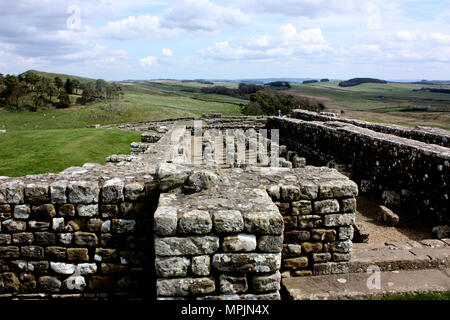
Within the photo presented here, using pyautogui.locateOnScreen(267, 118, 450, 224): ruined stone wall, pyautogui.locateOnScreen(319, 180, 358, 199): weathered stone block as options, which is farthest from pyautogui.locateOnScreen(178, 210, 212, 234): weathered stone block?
pyautogui.locateOnScreen(267, 118, 450, 224): ruined stone wall

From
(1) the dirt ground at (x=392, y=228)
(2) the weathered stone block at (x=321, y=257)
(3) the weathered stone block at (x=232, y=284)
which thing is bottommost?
(1) the dirt ground at (x=392, y=228)

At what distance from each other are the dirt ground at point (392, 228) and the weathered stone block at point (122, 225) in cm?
469

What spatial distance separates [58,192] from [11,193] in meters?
0.67

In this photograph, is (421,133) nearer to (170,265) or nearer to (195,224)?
(195,224)

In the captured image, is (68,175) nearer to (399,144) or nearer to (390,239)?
(390,239)

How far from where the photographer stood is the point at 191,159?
15.7m

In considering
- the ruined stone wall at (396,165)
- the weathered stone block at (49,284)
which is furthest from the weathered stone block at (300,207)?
the ruined stone wall at (396,165)

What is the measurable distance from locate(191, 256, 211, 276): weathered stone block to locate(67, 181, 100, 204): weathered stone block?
1.87 metres

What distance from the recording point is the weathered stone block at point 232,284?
148 inches

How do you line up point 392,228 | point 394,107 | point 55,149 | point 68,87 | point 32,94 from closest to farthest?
1. point 392,228
2. point 55,149
3. point 32,94
4. point 68,87
5. point 394,107

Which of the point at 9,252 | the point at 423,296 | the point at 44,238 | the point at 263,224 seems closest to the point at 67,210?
the point at 44,238

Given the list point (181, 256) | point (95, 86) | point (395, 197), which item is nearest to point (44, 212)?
point (181, 256)

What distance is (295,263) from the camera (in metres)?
4.95

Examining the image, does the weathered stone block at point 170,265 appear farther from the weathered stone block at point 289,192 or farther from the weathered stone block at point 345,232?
the weathered stone block at point 345,232
